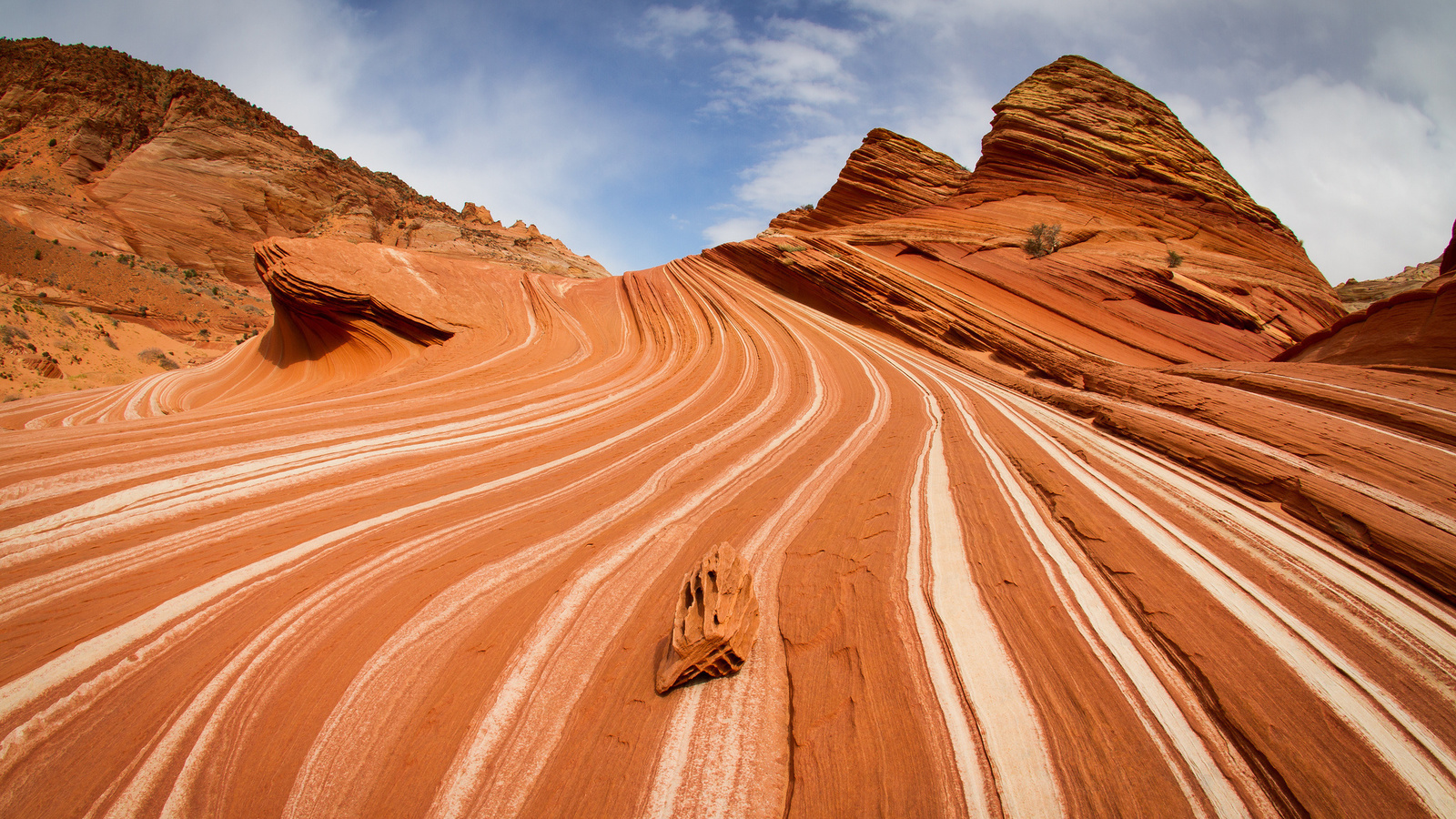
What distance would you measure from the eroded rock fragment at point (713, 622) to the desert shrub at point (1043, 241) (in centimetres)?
→ 1404

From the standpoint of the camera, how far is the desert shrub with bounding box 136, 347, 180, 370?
19.1 meters

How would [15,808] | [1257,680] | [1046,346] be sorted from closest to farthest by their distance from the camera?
[15,808], [1257,680], [1046,346]

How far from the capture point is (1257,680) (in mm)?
2318

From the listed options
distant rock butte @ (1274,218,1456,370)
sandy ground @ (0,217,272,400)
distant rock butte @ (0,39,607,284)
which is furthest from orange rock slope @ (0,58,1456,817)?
distant rock butte @ (0,39,607,284)

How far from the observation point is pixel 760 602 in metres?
3.09

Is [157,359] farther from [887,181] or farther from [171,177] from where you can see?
[887,181]

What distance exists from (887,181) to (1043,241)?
8.08 metres

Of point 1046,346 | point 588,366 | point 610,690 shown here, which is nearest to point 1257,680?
point 610,690

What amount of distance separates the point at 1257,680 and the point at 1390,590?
1.45m

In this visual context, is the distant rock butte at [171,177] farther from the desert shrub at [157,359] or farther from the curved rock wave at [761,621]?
the curved rock wave at [761,621]

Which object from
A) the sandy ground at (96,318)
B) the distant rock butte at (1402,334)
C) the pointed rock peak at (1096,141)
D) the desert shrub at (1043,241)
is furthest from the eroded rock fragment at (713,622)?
the sandy ground at (96,318)

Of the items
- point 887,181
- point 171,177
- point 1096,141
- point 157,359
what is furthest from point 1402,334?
point 171,177

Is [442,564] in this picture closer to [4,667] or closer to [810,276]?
[4,667]

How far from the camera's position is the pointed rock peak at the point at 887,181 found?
18.9 metres
